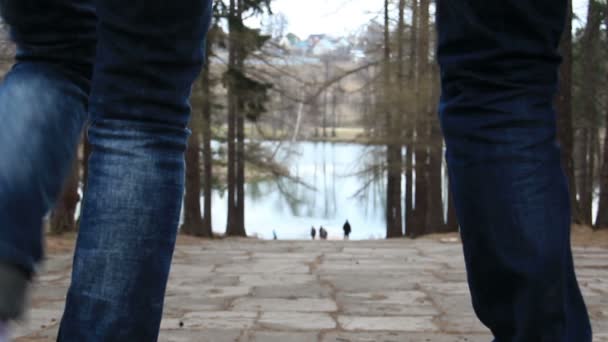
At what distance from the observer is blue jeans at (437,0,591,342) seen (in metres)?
1.10

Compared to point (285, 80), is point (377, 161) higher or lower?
lower

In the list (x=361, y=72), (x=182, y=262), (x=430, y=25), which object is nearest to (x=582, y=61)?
(x=361, y=72)

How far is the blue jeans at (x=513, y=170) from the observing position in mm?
1104

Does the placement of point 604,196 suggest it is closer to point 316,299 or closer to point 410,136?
point 316,299

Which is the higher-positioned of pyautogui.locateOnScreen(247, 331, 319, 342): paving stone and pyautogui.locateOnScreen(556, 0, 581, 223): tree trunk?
pyautogui.locateOnScreen(556, 0, 581, 223): tree trunk

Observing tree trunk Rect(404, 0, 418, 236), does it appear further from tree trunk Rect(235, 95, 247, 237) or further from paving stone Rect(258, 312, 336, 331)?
paving stone Rect(258, 312, 336, 331)

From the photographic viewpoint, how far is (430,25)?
49.2 feet

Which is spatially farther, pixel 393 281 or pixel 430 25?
pixel 430 25

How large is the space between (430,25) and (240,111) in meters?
7.24

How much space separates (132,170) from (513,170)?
537 millimetres

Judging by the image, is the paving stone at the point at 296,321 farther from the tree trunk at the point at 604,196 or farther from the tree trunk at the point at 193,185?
the tree trunk at the point at 193,185

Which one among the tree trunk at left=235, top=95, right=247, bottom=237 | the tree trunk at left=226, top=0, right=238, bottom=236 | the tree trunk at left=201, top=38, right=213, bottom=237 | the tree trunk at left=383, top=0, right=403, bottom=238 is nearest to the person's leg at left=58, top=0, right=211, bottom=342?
the tree trunk at left=201, top=38, right=213, bottom=237

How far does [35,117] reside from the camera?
112cm

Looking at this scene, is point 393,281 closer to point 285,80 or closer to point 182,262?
point 182,262
